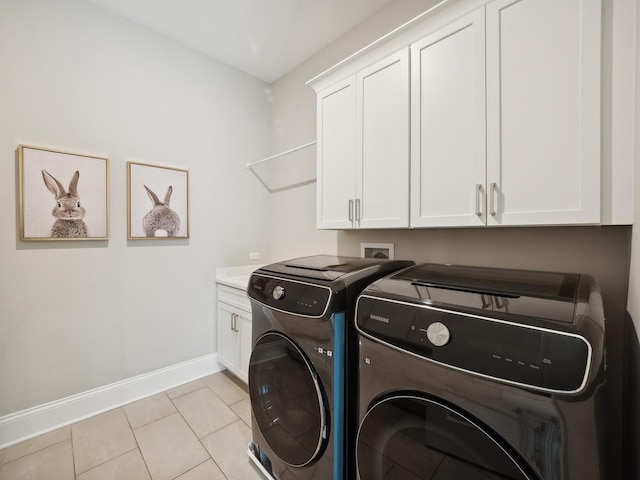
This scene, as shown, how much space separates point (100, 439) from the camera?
1.72 m

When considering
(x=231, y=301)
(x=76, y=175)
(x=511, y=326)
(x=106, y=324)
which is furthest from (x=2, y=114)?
(x=511, y=326)

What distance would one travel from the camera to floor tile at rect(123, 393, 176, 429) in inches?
75.1

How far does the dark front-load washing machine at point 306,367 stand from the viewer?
110cm

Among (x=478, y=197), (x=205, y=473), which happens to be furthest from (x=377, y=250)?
(x=205, y=473)

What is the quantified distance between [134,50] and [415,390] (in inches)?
113

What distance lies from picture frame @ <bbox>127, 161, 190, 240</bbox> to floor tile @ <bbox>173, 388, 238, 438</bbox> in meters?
1.28

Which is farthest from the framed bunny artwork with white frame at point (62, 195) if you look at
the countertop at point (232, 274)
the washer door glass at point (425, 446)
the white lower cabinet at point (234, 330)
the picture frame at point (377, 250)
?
the washer door glass at point (425, 446)

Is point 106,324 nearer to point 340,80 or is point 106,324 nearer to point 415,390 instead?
point 415,390

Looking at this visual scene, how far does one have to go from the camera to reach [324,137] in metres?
1.94

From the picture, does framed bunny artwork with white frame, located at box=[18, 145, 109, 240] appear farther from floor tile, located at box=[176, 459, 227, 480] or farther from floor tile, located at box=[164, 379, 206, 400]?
floor tile, located at box=[176, 459, 227, 480]

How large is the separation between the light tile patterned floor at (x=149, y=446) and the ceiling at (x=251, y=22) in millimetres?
2886

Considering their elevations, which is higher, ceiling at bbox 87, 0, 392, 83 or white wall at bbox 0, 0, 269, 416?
ceiling at bbox 87, 0, 392, 83

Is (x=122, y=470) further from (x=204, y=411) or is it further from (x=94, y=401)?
(x=94, y=401)

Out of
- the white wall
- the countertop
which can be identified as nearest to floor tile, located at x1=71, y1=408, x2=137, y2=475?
the white wall
